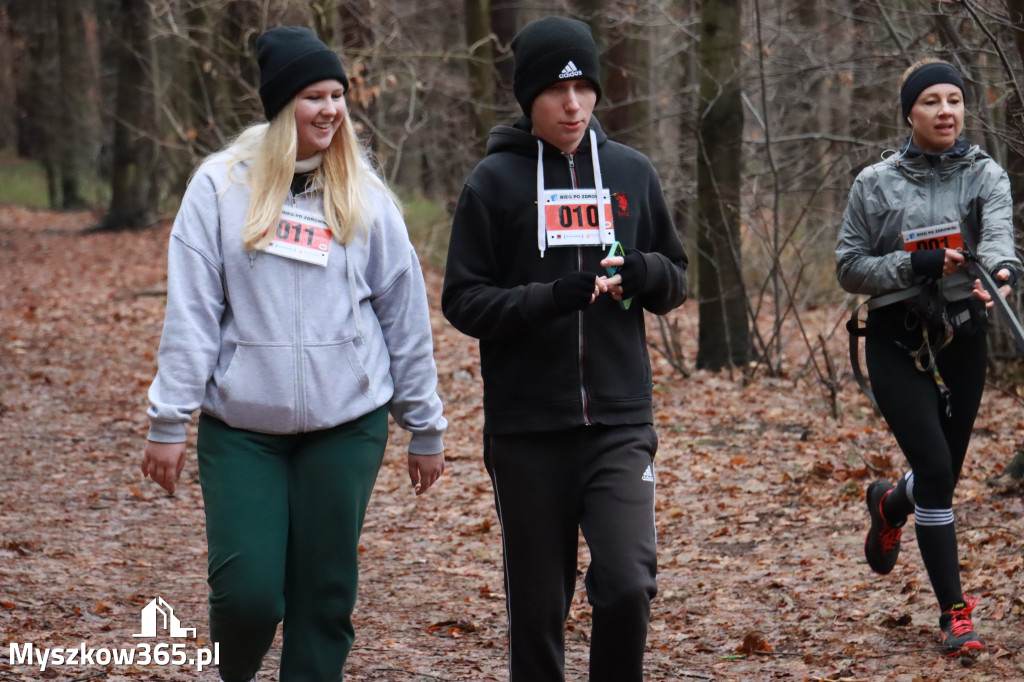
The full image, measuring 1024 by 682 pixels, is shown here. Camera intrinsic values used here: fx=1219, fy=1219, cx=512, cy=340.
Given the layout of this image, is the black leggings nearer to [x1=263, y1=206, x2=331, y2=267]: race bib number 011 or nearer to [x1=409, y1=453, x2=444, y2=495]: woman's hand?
[x1=409, y1=453, x2=444, y2=495]: woman's hand

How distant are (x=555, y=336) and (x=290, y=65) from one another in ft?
3.60

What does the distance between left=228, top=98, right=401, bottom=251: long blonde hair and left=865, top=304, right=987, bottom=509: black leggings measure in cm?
235

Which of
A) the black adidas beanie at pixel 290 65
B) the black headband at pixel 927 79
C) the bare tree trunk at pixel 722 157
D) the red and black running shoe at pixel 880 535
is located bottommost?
the red and black running shoe at pixel 880 535

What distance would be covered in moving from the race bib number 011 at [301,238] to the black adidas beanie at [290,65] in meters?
0.33

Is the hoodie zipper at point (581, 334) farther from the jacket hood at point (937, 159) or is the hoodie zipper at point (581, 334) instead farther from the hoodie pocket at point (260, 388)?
the jacket hood at point (937, 159)

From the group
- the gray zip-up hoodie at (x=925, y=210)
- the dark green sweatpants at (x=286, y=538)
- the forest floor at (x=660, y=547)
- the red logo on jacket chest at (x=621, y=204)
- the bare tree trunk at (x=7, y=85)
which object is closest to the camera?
the dark green sweatpants at (x=286, y=538)

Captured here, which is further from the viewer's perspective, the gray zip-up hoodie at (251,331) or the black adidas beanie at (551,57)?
the black adidas beanie at (551,57)

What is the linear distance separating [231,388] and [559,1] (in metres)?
15.2

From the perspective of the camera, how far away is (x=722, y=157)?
36.7 feet

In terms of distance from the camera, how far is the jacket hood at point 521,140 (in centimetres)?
376

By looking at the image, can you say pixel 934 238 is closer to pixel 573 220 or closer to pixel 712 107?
pixel 573 220

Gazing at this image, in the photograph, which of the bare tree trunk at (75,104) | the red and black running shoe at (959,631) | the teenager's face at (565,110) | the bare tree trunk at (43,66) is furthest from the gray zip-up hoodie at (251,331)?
the bare tree trunk at (43,66)

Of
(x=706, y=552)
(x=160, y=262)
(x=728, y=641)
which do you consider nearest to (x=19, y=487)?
(x=706, y=552)

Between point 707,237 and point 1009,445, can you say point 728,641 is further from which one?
point 707,237
